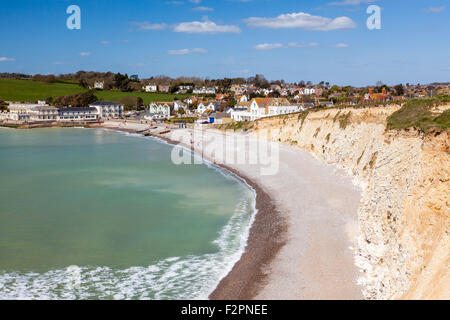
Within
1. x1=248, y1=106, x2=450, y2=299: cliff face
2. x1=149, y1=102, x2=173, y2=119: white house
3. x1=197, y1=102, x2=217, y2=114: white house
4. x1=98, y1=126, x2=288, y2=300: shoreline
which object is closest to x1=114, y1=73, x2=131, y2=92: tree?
x1=149, y1=102, x2=173, y2=119: white house

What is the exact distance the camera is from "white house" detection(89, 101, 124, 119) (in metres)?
96.4

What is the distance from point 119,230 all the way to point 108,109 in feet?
274

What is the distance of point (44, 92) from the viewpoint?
13138cm

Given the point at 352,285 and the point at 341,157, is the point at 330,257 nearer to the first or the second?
the point at 352,285

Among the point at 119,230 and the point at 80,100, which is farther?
the point at 80,100

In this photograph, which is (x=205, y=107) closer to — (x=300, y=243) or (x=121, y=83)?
(x=121, y=83)

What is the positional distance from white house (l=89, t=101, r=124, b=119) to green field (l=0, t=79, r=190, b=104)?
20218mm

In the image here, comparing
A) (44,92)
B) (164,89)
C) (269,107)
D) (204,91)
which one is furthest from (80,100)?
(269,107)

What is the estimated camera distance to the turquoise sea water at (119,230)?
558 inches

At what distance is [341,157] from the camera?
29.8 m

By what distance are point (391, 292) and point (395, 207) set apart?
112 inches

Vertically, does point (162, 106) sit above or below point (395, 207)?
above
